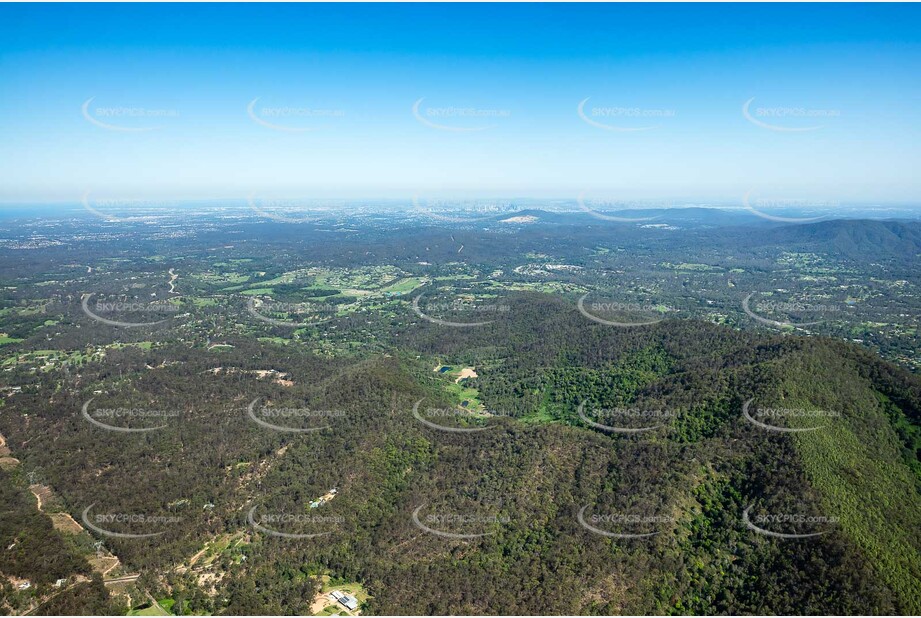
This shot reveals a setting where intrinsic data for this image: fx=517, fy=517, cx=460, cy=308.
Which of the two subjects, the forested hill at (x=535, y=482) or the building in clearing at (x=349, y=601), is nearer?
the building in clearing at (x=349, y=601)

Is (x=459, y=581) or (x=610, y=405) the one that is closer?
(x=459, y=581)

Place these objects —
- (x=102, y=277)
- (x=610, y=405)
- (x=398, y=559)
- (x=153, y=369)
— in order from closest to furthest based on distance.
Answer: (x=398, y=559)
(x=610, y=405)
(x=153, y=369)
(x=102, y=277)

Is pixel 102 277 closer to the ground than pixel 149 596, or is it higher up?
higher up

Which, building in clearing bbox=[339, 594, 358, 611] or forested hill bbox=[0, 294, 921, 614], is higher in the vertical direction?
forested hill bbox=[0, 294, 921, 614]

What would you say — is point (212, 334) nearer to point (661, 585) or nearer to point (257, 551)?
point (257, 551)

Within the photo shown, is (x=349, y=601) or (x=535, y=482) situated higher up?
(x=535, y=482)

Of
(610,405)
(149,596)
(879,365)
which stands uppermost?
(879,365)

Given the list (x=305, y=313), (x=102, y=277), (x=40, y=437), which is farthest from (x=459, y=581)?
(x=102, y=277)

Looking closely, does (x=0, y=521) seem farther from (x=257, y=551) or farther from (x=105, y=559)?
(x=257, y=551)

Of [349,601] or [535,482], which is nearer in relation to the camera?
[349,601]

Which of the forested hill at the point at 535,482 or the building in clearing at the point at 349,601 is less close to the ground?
the forested hill at the point at 535,482

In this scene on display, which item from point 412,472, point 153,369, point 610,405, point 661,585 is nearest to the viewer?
point 661,585
